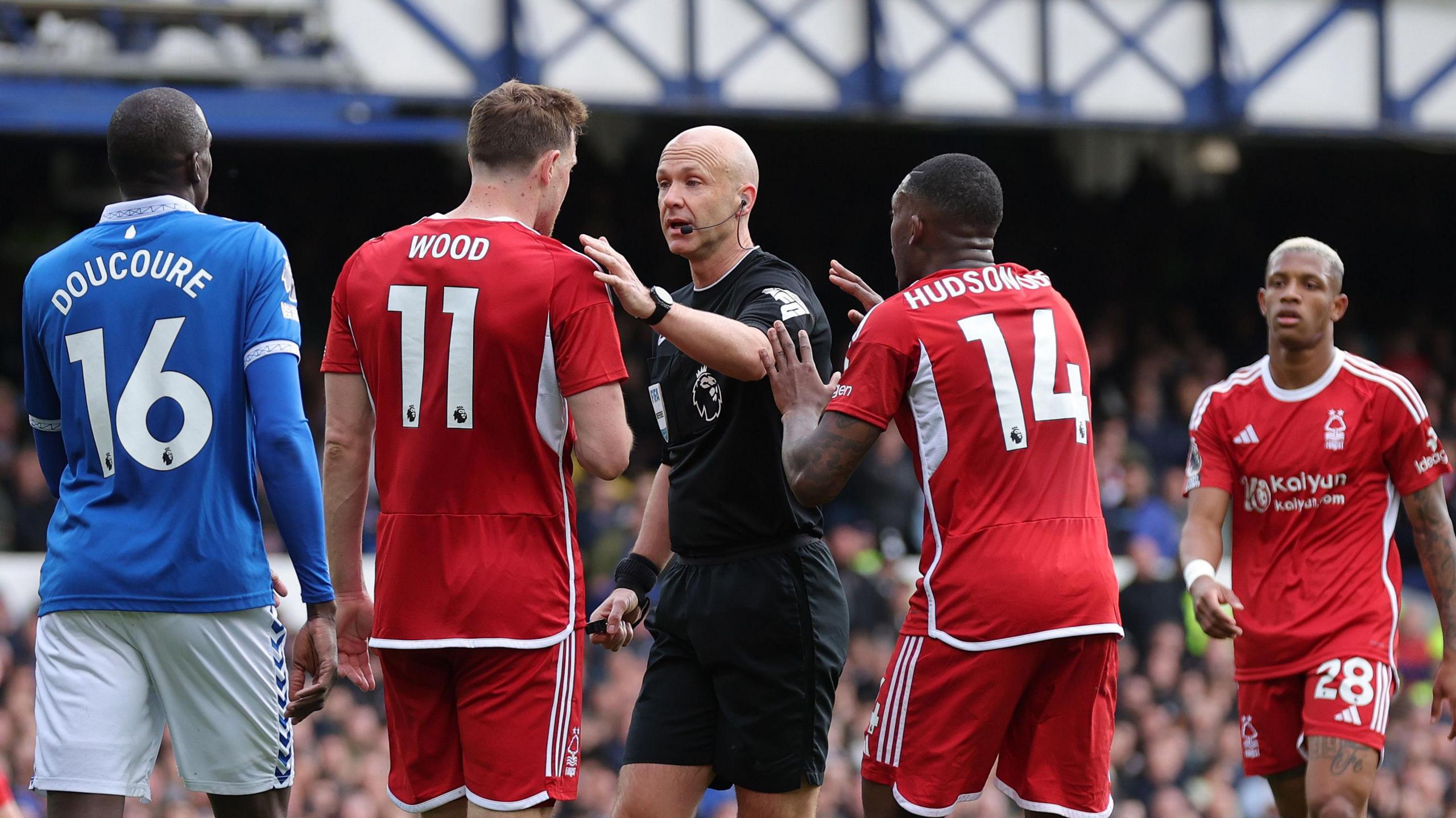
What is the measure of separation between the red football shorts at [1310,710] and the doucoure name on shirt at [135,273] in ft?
13.3

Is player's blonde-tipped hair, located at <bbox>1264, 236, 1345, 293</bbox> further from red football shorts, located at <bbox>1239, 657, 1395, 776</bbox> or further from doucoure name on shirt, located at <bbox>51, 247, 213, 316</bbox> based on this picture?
doucoure name on shirt, located at <bbox>51, 247, 213, 316</bbox>

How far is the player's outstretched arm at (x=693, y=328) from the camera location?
442cm

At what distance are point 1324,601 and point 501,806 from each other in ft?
10.6

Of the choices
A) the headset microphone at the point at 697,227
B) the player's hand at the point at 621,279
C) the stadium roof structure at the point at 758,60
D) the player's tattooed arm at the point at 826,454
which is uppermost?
the stadium roof structure at the point at 758,60

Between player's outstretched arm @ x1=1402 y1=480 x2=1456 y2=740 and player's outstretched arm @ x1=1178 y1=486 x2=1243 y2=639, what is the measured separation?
0.66 metres

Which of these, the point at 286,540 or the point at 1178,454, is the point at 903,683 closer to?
the point at 286,540

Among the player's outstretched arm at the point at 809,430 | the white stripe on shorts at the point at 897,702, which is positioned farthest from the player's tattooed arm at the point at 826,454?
the white stripe on shorts at the point at 897,702

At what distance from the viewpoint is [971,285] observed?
4789 mm

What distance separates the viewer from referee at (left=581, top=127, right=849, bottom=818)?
4.99 meters

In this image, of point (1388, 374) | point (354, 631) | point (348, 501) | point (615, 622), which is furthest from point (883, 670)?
point (348, 501)

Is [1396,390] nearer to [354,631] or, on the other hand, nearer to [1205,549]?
[1205,549]

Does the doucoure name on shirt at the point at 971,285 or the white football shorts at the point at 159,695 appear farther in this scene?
the doucoure name on shirt at the point at 971,285

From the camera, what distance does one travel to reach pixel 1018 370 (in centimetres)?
466

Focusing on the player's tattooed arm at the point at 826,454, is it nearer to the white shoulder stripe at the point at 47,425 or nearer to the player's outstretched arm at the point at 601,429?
the player's outstretched arm at the point at 601,429
